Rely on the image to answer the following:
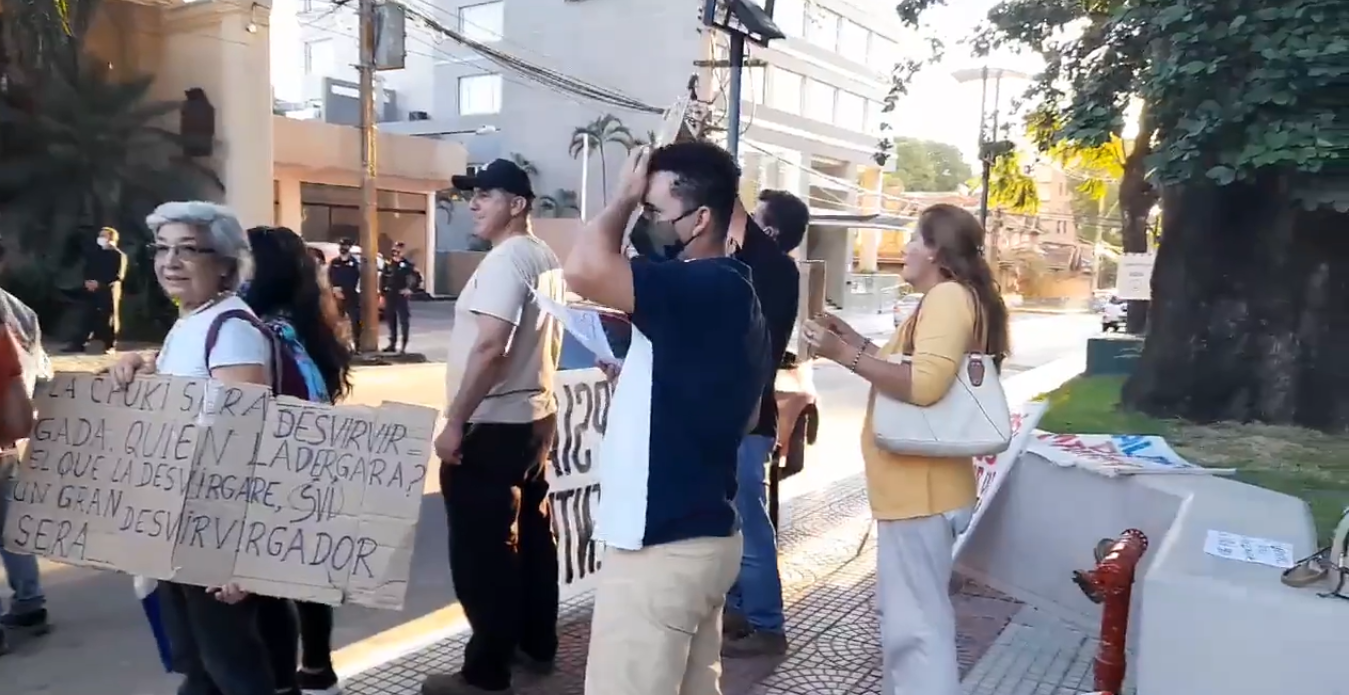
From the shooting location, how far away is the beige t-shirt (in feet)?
12.0

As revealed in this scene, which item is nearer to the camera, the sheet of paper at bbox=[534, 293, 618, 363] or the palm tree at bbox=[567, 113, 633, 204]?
the sheet of paper at bbox=[534, 293, 618, 363]

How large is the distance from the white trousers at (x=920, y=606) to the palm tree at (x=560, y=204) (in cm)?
3842

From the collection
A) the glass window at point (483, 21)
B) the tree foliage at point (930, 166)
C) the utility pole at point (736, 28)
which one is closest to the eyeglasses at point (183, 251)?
the utility pole at point (736, 28)

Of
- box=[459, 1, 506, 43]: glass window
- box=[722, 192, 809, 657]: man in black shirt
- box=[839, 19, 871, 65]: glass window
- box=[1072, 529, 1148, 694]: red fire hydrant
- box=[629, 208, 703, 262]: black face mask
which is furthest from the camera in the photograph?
box=[839, 19, 871, 65]: glass window

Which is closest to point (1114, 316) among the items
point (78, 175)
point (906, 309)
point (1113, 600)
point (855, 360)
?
point (906, 309)

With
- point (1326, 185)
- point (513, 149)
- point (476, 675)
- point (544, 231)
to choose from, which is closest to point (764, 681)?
point (476, 675)

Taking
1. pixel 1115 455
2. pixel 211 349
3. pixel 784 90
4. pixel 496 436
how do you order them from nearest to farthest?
pixel 211 349
pixel 496 436
pixel 1115 455
pixel 784 90

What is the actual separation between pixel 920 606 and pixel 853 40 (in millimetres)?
46446

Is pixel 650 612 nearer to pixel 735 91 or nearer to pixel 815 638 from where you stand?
pixel 815 638

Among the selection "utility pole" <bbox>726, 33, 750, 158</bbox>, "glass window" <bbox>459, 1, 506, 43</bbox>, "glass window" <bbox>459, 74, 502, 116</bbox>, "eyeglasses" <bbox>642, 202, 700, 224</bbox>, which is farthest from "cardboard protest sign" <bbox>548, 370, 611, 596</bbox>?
"glass window" <bbox>459, 1, 506, 43</bbox>

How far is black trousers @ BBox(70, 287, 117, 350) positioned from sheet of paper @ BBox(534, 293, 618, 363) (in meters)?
13.4

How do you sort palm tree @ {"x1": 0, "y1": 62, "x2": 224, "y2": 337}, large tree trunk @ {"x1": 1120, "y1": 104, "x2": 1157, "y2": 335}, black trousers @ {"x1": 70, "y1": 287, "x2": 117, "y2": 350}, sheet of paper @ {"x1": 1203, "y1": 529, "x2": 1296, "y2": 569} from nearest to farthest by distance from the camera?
sheet of paper @ {"x1": 1203, "y1": 529, "x2": 1296, "y2": 569} < black trousers @ {"x1": 70, "y1": 287, "x2": 117, "y2": 350} < large tree trunk @ {"x1": 1120, "y1": 104, "x2": 1157, "y2": 335} < palm tree @ {"x1": 0, "y1": 62, "x2": 224, "y2": 337}

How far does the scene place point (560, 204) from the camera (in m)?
41.5

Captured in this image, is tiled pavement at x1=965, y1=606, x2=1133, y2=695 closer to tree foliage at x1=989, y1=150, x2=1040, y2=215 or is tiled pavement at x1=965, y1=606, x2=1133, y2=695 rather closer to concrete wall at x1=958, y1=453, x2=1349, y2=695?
concrete wall at x1=958, y1=453, x2=1349, y2=695
